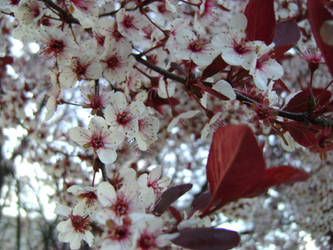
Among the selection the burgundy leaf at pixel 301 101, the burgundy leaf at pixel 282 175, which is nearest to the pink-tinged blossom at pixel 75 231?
the burgundy leaf at pixel 282 175

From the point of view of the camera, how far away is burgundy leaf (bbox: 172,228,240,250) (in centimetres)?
61

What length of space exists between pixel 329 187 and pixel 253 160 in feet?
8.99

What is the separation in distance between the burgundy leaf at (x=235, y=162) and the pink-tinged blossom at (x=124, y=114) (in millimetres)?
387

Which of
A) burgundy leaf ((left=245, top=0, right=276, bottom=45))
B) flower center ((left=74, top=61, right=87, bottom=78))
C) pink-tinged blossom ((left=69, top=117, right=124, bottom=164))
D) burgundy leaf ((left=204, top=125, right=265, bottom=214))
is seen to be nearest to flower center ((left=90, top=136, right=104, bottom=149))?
pink-tinged blossom ((left=69, top=117, right=124, bottom=164))

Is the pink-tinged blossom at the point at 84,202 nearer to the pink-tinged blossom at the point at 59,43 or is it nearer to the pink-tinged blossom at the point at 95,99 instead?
the pink-tinged blossom at the point at 95,99

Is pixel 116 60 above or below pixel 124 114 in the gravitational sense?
above

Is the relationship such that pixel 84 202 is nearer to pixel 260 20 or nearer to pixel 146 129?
pixel 146 129

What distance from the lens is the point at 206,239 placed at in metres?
0.62

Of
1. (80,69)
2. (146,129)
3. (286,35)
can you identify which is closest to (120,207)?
(146,129)

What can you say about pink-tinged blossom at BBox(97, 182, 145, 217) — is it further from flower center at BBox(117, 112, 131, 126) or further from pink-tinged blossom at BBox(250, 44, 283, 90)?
pink-tinged blossom at BBox(250, 44, 283, 90)

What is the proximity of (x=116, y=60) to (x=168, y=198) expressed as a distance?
0.48 metres

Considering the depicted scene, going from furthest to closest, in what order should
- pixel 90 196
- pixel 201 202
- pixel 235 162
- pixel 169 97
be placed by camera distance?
pixel 169 97 → pixel 90 196 → pixel 201 202 → pixel 235 162

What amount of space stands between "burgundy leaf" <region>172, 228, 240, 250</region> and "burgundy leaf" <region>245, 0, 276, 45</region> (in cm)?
55

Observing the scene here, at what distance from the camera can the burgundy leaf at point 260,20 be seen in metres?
0.90
